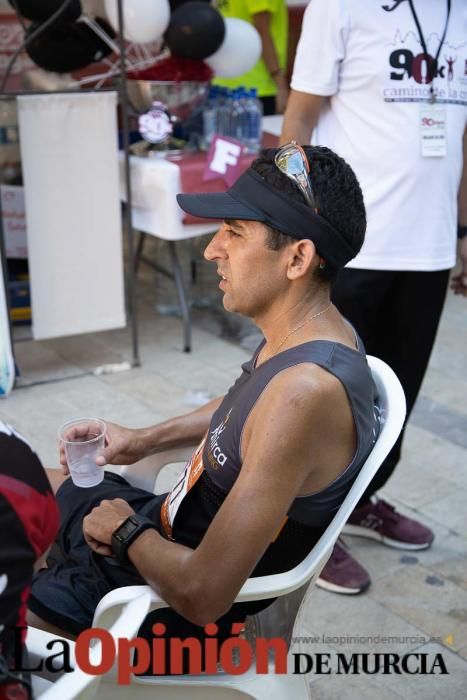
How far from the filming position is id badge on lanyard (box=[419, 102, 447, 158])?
271 centimetres

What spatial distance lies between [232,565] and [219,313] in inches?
147

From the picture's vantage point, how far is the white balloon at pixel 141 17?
4254mm

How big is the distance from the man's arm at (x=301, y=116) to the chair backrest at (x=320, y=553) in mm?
994

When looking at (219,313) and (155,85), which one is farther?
(219,313)

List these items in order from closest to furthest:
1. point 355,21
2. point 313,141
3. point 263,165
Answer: point 263,165 < point 355,21 < point 313,141

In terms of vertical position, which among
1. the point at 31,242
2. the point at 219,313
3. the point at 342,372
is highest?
the point at 342,372

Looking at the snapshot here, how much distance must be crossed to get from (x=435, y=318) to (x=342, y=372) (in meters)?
1.37

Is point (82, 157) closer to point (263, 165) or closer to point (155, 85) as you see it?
point (155, 85)

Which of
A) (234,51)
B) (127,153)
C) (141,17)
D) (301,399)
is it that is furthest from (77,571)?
(234,51)

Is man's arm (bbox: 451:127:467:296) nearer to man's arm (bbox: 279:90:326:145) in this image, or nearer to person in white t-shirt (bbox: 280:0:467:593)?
person in white t-shirt (bbox: 280:0:467:593)

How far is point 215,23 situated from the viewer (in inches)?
175

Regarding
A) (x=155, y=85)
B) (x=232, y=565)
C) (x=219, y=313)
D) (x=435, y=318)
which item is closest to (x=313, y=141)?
(x=435, y=318)

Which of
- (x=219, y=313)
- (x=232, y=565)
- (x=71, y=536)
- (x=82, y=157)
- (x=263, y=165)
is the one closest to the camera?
(x=232, y=565)

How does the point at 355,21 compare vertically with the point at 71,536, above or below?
above
